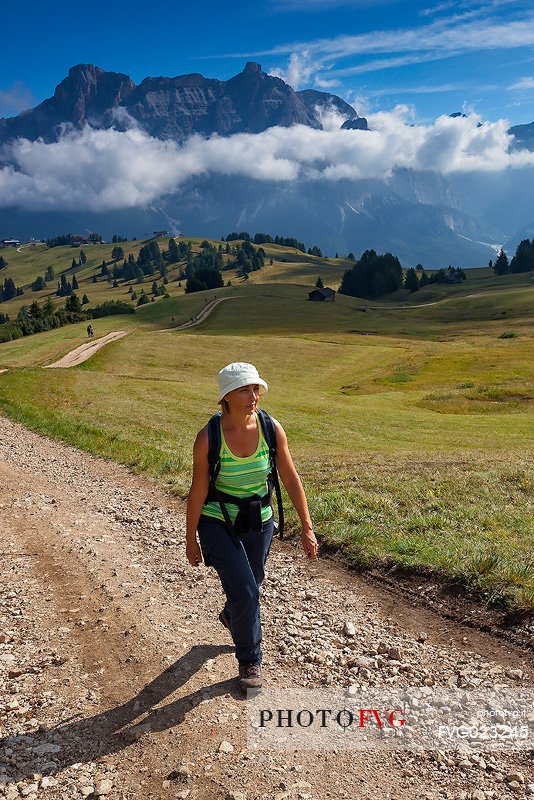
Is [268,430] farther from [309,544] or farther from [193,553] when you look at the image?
[193,553]

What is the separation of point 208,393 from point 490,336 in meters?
80.8

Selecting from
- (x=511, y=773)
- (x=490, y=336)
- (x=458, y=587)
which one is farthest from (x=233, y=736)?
(x=490, y=336)

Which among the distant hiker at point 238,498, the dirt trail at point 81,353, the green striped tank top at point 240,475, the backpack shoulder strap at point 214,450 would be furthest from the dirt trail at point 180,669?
the dirt trail at point 81,353

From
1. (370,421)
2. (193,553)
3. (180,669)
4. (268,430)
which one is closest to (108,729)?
(180,669)

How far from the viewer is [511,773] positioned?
5.85 meters

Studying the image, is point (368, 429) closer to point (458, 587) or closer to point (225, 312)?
point (458, 587)

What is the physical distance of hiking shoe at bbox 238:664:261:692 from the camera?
7.33 metres

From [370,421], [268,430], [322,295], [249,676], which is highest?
[322,295]

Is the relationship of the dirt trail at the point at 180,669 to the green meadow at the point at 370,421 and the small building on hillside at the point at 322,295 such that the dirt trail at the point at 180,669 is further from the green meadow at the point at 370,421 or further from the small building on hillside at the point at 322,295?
the small building on hillside at the point at 322,295

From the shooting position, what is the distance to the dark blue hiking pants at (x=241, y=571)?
23.6 feet

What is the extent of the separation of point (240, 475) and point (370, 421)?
35.5m

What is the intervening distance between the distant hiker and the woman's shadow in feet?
2.47

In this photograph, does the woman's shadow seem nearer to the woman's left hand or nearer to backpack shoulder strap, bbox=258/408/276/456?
the woman's left hand

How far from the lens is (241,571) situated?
23.6 feet
